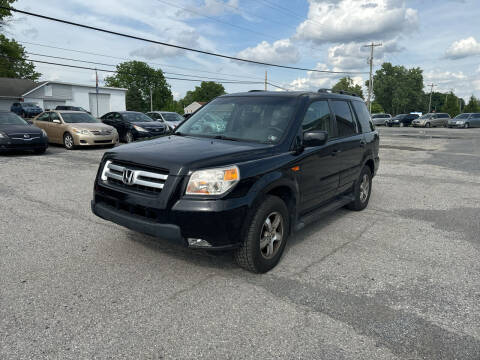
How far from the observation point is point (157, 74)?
100938mm

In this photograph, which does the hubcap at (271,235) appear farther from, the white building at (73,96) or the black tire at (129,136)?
the white building at (73,96)

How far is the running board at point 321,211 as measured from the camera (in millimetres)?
4129

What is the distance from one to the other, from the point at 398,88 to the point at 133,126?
104 m

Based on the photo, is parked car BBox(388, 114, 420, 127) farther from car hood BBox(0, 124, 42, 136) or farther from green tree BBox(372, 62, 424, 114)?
green tree BBox(372, 62, 424, 114)

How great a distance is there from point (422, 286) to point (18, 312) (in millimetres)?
3493

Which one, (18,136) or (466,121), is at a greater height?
(466,121)

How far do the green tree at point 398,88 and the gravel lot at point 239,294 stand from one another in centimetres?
11005

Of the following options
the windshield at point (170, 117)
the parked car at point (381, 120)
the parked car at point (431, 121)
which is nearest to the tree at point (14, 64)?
the windshield at point (170, 117)

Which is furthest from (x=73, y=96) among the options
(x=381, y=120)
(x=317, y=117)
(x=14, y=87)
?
(x=317, y=117)

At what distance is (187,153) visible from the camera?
3484 millimetres

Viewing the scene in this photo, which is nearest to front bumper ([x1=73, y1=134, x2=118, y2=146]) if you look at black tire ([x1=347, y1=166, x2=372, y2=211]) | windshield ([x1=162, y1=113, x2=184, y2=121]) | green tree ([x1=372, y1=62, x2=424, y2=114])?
windshield ([x1=162, y1=113, x2=184, y2=121])

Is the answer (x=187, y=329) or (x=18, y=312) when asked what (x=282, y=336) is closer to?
(x=187, y=329)

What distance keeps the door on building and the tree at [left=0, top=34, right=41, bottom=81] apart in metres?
15.9

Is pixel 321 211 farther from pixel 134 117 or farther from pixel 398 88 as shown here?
pixel 398 88
